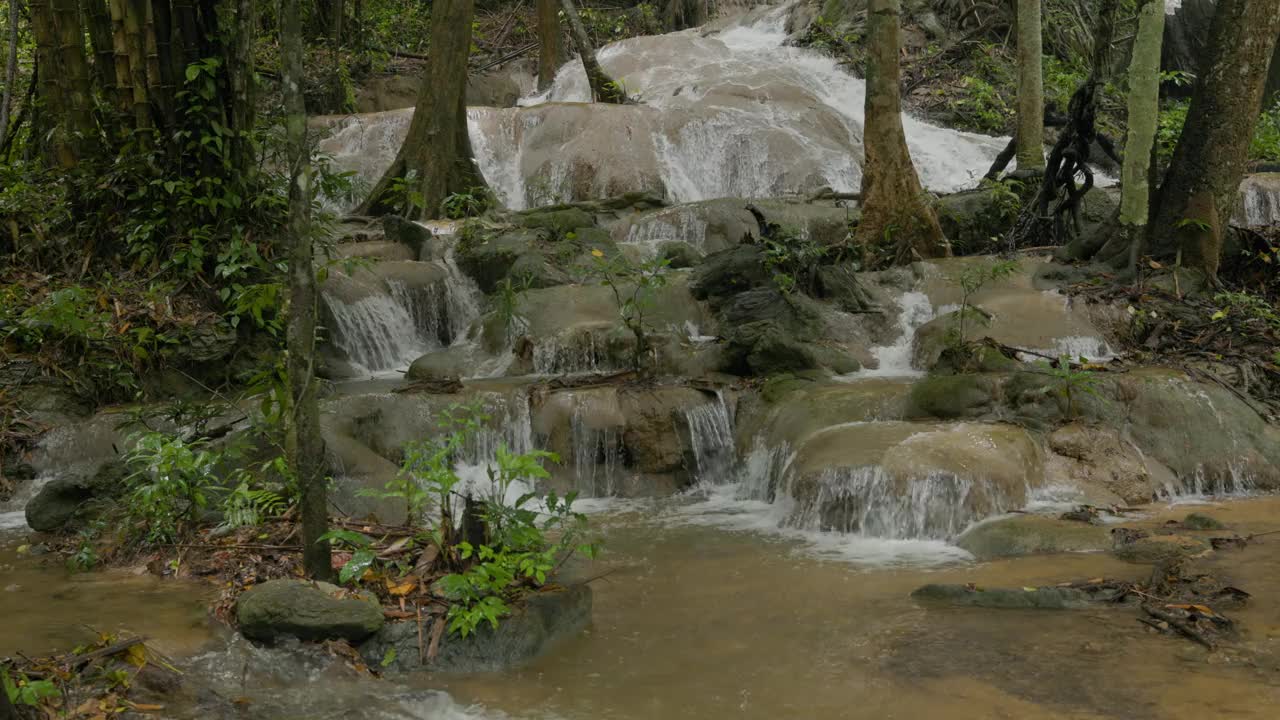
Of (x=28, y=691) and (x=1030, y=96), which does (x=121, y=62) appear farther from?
(x=1030, y=96)

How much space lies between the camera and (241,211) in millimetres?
8641

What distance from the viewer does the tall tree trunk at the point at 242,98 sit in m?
7.77

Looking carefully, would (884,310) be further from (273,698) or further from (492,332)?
(273,698)

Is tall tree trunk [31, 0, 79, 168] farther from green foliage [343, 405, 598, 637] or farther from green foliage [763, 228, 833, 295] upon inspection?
green foliage [343, 405, 598, 637]

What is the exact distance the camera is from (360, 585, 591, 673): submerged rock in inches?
169

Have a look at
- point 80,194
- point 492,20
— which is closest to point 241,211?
point 80,194

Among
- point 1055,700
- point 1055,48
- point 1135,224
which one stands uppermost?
point 1055,48

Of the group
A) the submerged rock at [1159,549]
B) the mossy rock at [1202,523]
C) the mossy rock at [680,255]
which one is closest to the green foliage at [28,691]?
the submerged rock at [1159,549]

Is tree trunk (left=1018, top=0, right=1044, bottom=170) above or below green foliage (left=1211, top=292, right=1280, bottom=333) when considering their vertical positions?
above

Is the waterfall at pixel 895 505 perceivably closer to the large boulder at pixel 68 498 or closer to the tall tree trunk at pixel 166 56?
the large boulder at pixel 68 498

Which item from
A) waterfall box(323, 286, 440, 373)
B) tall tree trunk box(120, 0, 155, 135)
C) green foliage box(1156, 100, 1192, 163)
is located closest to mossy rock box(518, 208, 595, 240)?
waterfall box(323, 286, 440, 373)

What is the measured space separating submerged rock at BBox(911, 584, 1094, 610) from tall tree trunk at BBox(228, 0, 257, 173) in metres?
5.89

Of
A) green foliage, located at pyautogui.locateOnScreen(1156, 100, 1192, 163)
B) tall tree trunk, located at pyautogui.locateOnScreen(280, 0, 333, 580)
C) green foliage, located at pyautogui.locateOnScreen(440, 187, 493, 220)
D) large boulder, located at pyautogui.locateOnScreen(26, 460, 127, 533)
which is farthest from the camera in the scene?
green foliage, located at pyautogui.locateOnScreen(1156, 100, 1192, 163)

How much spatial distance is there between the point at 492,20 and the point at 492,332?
53.2ft
